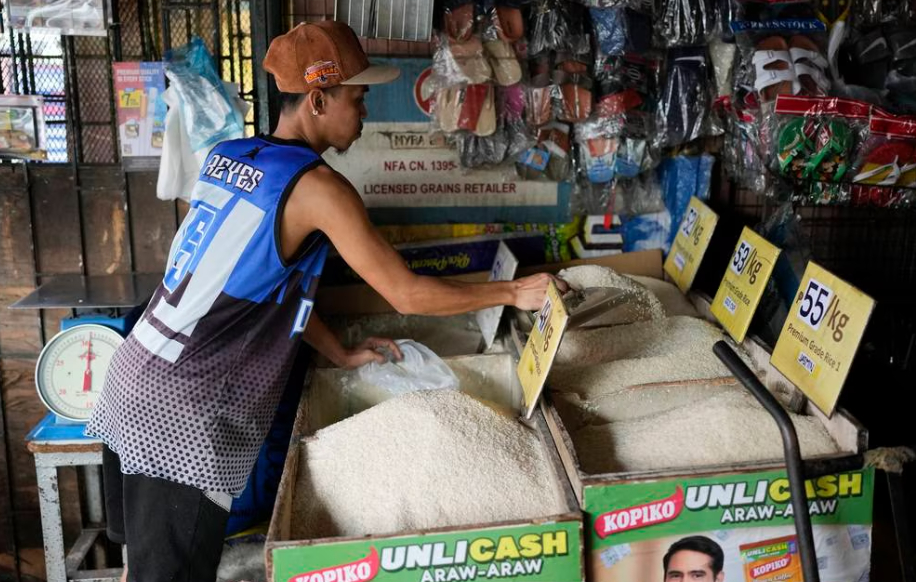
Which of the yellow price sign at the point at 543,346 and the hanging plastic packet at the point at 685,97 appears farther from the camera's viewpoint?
the hanging plastic packet at the point at 685,97

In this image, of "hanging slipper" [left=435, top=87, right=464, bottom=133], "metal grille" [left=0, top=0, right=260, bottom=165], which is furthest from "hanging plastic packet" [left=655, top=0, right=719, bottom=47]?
"metal grille" [left=0, top=0, right=260, bottom=165]

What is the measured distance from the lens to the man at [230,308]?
60.7 inches

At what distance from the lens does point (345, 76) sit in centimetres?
163

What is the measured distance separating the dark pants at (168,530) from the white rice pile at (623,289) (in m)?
1.09

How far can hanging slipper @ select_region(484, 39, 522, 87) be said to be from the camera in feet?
7.82

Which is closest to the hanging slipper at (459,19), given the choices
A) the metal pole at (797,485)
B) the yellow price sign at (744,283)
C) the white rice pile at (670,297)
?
the white rice pile at (670,297)

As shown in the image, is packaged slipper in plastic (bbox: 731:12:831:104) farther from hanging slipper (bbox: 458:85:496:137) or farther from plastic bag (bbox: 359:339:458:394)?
plastic bag (bbox: 359:339:458:394)

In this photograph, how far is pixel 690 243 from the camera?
246 cm

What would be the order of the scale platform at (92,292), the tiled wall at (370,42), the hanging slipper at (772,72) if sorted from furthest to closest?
1. the tiled wall at (370,42)
2. the hanging slipper at (772,72)
3. the scale platform at (92,292)

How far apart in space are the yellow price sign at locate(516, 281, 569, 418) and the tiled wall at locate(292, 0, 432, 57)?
125 cm

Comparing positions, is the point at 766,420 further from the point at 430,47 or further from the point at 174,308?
the point at 430,47

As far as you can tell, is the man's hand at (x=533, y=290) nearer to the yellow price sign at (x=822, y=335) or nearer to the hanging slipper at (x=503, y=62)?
the yellow price sign at (x=822, y=335)

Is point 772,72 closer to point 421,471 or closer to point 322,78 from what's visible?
point 322,78

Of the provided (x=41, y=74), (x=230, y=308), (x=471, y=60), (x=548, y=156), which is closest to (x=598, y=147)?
(x=548, y=156)
